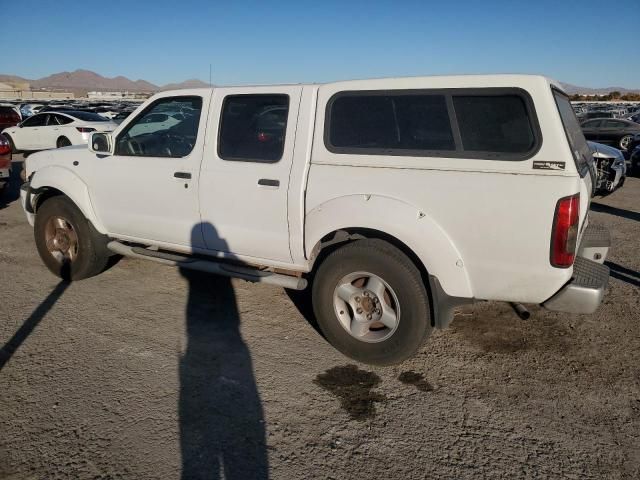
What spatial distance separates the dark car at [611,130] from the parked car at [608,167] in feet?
31.9

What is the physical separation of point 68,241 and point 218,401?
9.90 feet

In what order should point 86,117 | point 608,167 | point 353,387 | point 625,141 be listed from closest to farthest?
point 353,387 → point 608,167 → point 86,117 → point 625,141

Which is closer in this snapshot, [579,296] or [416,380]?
[579,296]

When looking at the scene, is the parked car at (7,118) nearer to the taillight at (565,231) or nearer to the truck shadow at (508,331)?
the truck shadow at (508,331)

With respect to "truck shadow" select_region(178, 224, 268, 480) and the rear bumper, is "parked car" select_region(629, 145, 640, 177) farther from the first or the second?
"truck shadow" select_region(178, 224, 268, 480)

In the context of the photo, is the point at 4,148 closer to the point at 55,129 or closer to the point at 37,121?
the point at 55,129

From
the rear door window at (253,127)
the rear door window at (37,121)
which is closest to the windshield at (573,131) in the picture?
→ the rear door window at (253,127)

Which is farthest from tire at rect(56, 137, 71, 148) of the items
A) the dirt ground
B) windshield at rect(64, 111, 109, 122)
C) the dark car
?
the dark car

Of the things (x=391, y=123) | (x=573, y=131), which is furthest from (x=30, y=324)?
(x=573, y=131)

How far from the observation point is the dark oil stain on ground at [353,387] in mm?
3021

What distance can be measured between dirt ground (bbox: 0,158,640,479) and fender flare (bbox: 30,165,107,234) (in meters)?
0.78

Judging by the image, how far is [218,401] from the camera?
10.0 feet

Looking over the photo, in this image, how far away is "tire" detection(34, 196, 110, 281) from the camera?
478 cm

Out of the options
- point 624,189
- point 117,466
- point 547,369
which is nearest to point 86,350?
point 117,466
